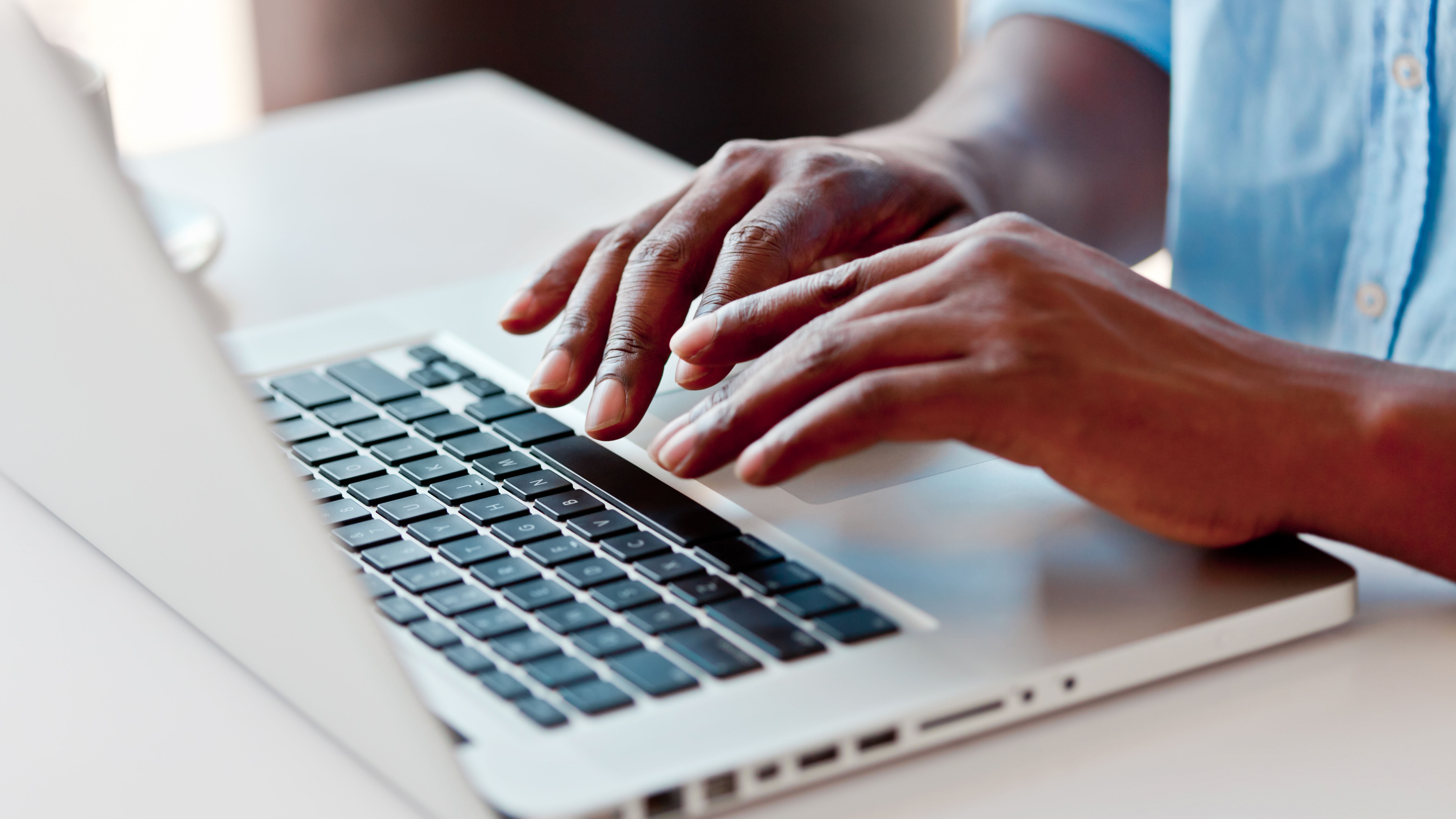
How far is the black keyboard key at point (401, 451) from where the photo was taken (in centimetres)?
62

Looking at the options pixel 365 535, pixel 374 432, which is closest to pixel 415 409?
pixel 374 432

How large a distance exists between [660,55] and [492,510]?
2056mm

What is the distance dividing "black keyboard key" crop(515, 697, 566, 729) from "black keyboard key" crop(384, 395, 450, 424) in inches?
9.9

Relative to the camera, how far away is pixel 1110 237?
1.06 m

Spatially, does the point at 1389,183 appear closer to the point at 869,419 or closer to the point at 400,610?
the point at 869,419

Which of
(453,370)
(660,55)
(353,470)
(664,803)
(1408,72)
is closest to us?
(664,803)

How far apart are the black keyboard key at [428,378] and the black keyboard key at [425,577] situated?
0.19 meters

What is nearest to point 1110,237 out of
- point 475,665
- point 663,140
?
point 475,665

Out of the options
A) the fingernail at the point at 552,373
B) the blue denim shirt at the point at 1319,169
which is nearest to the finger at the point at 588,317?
the fingernail at the point at 552,373

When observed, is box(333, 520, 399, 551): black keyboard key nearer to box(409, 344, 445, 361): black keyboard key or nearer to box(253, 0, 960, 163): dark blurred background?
box(409, 344, 445, 361): black keyboard key

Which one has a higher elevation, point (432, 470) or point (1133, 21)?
point (1133, 21)

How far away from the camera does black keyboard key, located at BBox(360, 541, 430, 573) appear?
53cm

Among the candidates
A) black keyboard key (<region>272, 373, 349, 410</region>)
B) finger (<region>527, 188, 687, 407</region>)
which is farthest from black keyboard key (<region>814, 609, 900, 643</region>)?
black keyboard key (<region>272, 373, 349, 410</region>)

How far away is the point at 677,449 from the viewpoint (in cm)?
55
